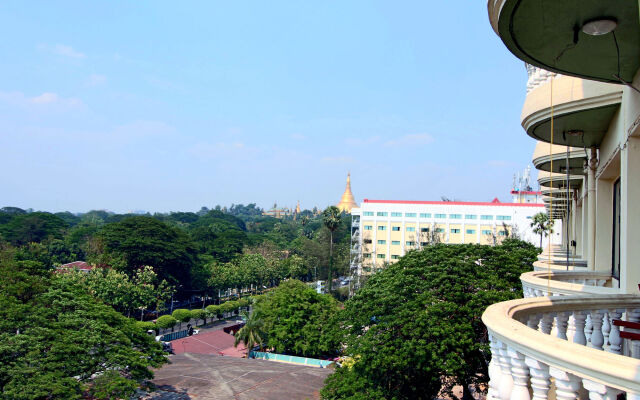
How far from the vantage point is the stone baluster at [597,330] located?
4152mm

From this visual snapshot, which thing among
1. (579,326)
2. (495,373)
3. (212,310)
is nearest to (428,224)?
(212,310)

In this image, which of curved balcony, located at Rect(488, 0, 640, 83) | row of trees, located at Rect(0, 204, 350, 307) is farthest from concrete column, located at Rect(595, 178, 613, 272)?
row of trees, located at Rect(0, 204, 350, 307)

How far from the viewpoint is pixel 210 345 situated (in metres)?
30.8

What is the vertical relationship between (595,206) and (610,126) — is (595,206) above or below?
below

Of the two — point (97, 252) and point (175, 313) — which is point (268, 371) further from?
point (97, 252)

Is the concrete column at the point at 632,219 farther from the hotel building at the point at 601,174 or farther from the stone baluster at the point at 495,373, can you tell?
the stone baluster at the point at 495,373

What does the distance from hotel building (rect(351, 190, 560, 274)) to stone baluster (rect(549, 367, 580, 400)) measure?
4270 centimetres

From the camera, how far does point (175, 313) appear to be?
35.5 metres

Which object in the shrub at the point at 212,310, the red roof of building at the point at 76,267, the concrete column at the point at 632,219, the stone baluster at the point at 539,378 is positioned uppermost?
the concrete column at the point at 632,219

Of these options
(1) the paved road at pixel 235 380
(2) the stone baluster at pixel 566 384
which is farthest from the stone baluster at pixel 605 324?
(1) the paved road at pixel 235 380

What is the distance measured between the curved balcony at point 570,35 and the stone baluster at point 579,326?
2.37 m

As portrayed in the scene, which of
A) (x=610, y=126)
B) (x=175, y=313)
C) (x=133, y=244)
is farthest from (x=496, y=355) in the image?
(x=133, y=244)

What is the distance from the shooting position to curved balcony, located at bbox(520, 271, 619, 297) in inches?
217

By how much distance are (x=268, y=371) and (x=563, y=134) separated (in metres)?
17.8
